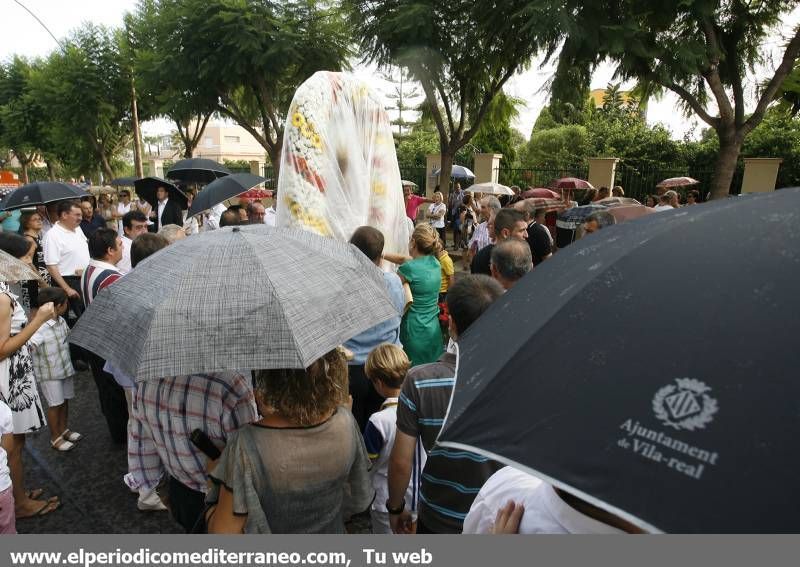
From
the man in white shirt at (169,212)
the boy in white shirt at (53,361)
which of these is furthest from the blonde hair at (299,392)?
the man in white shirt at (169,212)

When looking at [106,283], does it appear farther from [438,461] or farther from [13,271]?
[438,461]

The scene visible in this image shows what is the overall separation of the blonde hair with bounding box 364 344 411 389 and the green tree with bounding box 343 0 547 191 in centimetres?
1120

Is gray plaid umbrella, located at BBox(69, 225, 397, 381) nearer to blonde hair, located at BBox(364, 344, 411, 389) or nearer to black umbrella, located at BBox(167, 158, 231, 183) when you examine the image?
blonde hair, located at BBox(364, 344, 411, 389)

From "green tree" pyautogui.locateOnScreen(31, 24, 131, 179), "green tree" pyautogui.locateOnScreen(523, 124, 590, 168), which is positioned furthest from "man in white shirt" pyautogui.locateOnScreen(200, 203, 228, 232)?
"green tree" pyautogui.locateOnScreen(523, 124, 590, 168)

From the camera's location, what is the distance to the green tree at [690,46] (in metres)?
10.1

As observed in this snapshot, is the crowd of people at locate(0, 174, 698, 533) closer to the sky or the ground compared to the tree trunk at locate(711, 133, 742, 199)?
closer to the ground

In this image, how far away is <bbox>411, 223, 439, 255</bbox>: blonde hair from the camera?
160 inches

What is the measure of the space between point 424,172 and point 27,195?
17268 mm

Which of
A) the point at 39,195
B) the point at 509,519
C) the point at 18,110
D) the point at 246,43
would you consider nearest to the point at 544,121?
the point at 246,43

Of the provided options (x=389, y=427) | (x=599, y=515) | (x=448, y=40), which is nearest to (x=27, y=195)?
(x=389, y=427)

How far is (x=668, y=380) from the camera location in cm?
79

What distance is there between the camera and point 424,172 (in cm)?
2192

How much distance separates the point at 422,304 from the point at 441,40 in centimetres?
1140

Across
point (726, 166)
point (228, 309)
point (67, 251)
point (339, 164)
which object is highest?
point (726, 166)
